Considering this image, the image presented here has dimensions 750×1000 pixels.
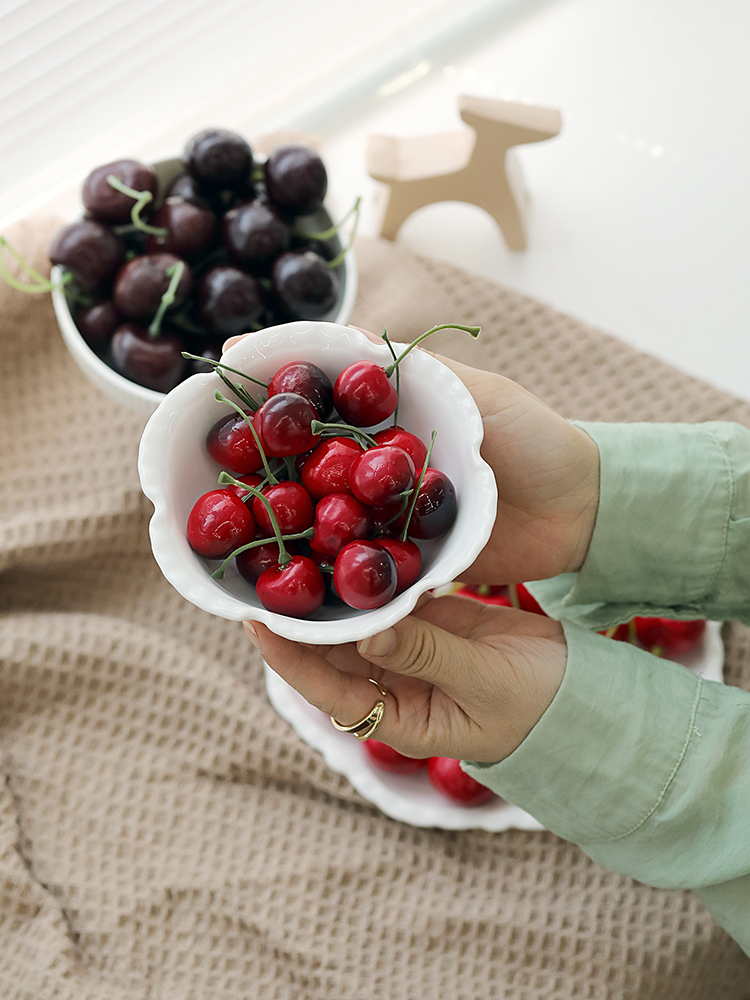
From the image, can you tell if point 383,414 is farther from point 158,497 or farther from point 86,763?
point 86,763

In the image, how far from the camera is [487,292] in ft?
3.40

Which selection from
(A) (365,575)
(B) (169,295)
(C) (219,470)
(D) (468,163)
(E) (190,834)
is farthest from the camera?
(D) (468,163)

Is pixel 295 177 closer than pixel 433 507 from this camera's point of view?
No

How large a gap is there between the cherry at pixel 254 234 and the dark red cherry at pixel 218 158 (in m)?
0.03

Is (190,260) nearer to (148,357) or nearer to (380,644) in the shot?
(148,357)

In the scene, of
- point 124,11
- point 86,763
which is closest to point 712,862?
point 86,763

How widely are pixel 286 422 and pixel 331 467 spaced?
1.7 inches

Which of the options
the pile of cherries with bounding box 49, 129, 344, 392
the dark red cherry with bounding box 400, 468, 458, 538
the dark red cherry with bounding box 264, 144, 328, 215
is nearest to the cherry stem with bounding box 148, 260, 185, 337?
the pile of cherries with bounding box 49, 129, 344, 392

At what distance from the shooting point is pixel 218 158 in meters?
0.82

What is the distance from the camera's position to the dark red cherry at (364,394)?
544 mm

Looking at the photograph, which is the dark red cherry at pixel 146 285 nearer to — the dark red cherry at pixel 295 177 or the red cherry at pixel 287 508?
the dark red cherry at pixel 295 177

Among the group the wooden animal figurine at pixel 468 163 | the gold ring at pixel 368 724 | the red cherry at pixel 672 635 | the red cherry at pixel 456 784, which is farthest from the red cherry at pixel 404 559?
the wooden animal figurine at pixel 468 163

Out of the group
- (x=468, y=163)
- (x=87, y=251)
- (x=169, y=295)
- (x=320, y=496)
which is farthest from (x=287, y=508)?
(x=468, y=163)

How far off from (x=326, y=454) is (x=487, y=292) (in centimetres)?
55
